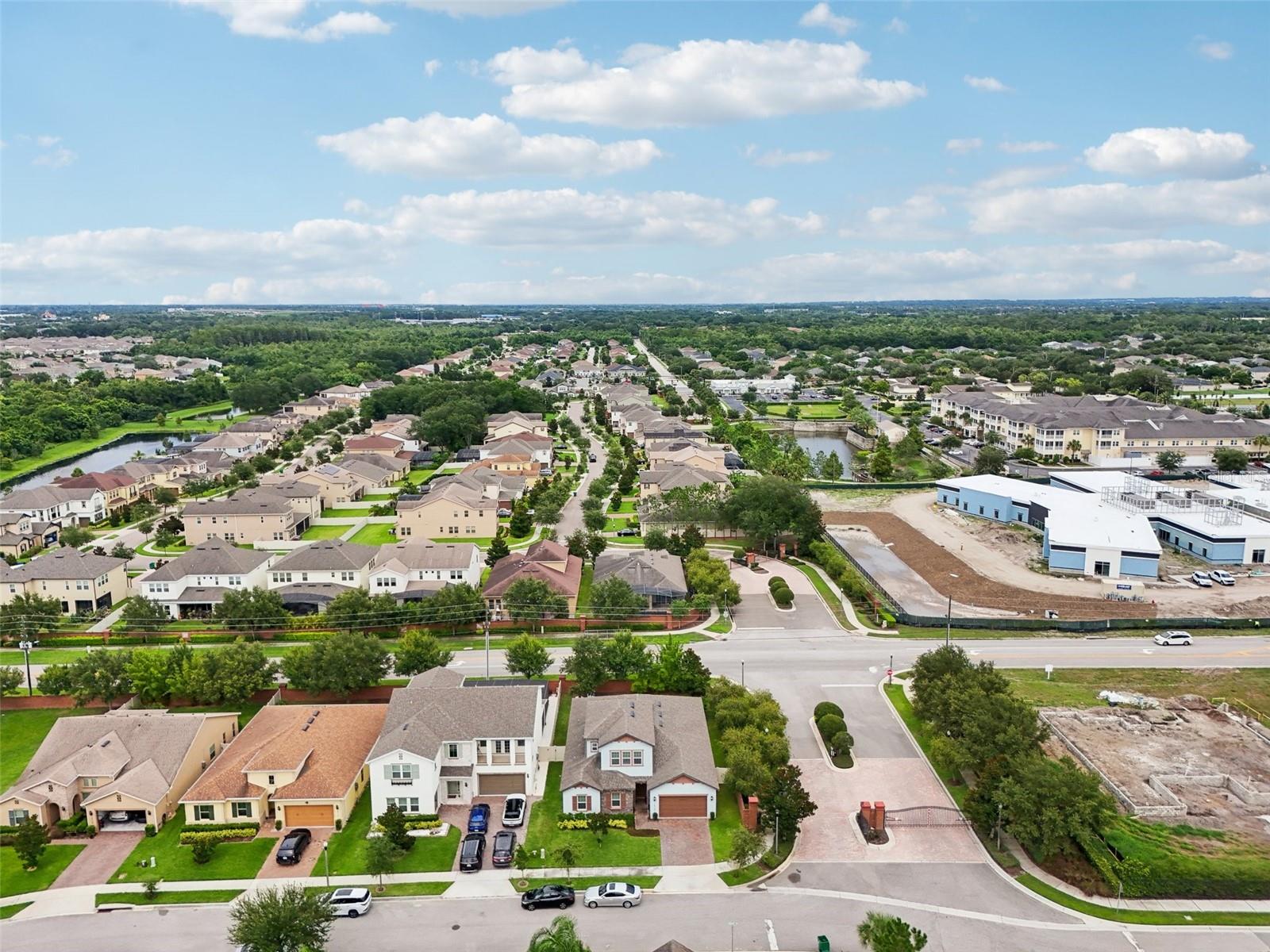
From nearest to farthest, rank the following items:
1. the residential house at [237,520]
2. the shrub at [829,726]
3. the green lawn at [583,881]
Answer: the green lawn at [583,881] < the shrub at [829,726] < the residential house at [237,520]

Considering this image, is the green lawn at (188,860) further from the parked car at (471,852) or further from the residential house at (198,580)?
the residential house at (198,580)

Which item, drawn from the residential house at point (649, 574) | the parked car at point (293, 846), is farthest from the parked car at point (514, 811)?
the residential house at point (649, 574)

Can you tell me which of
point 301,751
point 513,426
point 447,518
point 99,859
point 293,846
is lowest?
point 99,859

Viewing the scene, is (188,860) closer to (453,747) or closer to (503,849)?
(453,747)

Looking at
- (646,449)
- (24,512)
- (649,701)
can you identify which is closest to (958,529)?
(646,449)

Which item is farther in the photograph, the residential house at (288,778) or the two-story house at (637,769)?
the two-story house at (637,769)

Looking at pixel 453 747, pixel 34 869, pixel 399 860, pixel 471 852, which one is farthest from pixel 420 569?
pixel 471 852
